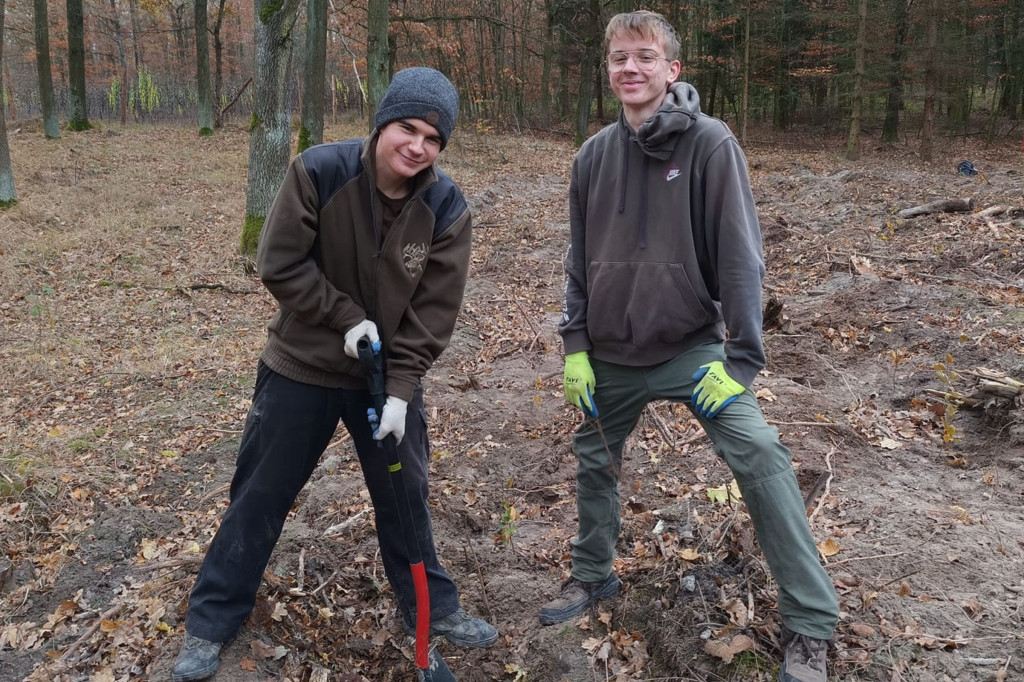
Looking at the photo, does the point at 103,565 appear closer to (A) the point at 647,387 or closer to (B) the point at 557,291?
(A) the point at 647,387

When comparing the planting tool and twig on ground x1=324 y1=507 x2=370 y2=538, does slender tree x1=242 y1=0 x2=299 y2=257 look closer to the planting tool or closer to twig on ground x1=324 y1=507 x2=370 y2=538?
twig on ground x1=324 y1=507 x2=370 y2=538

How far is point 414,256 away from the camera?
2.91m

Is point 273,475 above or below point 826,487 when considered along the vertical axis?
above

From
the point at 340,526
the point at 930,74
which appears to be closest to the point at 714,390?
the point at 340,526

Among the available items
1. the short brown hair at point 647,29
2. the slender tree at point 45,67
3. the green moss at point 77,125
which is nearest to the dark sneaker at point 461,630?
the short brown hair at point 647,29

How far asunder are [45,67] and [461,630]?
2238cm

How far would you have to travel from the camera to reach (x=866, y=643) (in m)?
2.93

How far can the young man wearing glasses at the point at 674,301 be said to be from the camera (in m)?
2.70

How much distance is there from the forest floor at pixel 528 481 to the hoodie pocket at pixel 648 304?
4.08 ft

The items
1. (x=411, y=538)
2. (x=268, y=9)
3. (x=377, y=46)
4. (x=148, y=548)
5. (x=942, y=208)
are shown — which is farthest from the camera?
(x=377, y=46)

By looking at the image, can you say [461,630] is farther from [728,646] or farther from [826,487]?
[826,487]

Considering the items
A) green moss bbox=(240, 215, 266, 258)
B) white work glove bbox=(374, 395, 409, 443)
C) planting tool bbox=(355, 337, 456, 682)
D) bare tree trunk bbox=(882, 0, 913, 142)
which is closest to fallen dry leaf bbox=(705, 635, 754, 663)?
planting tool bbox=(355, 337, 456, 682)

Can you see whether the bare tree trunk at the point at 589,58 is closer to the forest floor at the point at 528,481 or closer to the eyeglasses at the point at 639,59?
the forest floor at the point at 528,481

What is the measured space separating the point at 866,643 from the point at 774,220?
32.5ft
